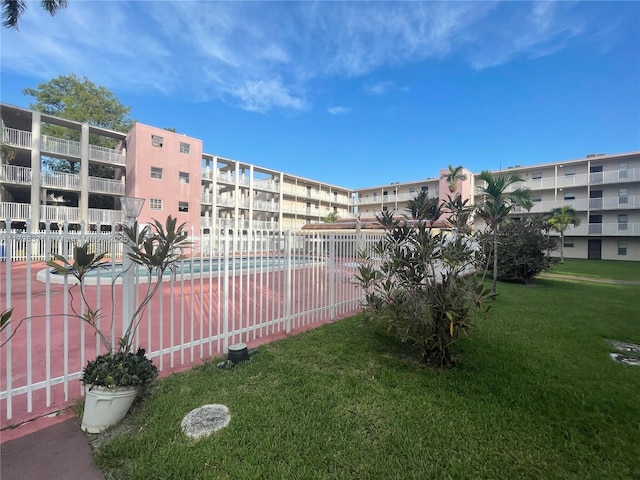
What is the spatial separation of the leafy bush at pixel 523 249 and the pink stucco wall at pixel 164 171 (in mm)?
20920

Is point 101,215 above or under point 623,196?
under

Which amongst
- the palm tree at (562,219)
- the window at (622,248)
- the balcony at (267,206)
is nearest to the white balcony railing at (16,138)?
the balcony at (267,206)

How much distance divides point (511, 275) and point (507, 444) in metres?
12.6

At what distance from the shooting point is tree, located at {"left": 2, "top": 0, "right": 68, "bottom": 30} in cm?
864

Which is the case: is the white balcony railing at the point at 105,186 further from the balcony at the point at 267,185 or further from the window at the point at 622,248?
the window at the point at 622,248

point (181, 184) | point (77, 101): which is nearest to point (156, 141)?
point (181, 184)

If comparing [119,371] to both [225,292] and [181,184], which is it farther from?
[181,184]

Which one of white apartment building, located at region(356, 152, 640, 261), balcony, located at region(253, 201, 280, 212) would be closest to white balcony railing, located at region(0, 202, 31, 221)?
balcony, located at region(253, 201, 280, 212)

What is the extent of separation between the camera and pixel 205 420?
8.89 feet

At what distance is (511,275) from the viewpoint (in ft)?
42.0

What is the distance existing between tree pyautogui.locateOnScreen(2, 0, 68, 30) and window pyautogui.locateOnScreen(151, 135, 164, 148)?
1575 centimetres

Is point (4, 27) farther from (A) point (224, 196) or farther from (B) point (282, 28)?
(A) point (224, 196)

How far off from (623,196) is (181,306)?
40961mm

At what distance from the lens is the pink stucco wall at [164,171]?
76.0 feet
